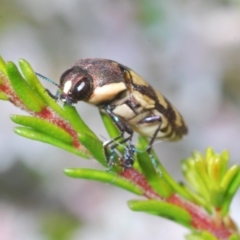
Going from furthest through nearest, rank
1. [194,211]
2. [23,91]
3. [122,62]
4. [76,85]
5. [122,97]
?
[122,62] → [122,97] → [76,85] → [194,211] → [23,91]

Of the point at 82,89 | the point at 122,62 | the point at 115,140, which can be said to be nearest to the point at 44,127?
the point at 115,140

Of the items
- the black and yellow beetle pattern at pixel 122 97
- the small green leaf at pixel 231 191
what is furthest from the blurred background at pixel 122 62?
the small green leaf at pixel 231 191

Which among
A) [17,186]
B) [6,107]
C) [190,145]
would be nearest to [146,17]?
[190,145]

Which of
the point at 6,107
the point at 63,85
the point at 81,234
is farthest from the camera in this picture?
the point at 6,107

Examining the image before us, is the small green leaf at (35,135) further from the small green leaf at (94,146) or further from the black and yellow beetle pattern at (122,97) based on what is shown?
the black and yellow beetle pattern at (122,97)

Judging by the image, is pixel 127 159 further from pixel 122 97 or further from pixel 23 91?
pixel 122 97

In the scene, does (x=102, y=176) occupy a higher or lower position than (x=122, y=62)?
higher

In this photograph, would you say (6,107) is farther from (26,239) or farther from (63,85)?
(63,85)
